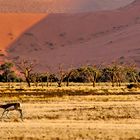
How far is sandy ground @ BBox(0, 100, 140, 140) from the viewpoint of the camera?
2477 centimetres

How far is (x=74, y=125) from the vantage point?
28750 mm

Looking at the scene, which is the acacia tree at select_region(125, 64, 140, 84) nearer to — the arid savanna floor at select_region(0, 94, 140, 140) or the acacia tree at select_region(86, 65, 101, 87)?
the acacia tree at select_region(86, 65, 101, 87)

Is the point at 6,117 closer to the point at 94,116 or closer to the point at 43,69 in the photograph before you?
the point at 94,116

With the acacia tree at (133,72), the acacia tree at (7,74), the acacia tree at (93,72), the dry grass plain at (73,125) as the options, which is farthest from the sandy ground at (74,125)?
the acacia tree at (7,74)

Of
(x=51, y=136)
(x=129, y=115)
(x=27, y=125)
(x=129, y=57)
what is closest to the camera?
(x=51, y=136)

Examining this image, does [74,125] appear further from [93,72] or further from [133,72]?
[93,72]

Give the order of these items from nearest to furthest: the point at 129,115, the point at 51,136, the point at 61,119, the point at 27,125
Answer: the point at 51,136 → the point at 27,125 → the point at 61,119 → the point at 129,115

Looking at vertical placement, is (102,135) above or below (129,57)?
below

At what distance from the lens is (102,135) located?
24.8 meters

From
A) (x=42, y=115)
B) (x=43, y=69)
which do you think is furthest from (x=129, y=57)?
(x=42, y=115)

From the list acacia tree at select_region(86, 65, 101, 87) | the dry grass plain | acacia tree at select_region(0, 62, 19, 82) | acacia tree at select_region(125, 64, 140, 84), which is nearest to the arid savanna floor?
the dry grass plain

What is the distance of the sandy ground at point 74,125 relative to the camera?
24.8m

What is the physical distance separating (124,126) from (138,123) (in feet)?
5.42

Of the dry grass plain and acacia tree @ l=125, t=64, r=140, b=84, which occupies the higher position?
acacia tree @ l=125, t=64, r=140, b=84
